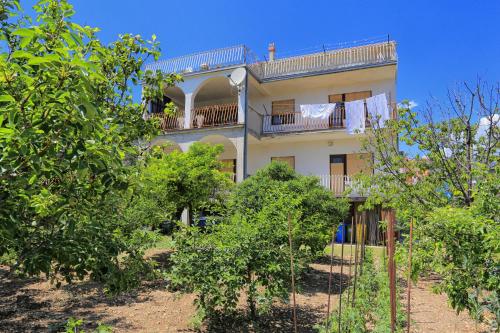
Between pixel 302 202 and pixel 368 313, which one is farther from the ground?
pixel 302 202

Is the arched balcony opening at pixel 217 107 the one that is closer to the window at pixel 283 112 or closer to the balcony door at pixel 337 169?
the window at pixel 283 112

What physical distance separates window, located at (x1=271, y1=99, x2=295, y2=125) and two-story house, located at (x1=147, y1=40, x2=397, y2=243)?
51 mm

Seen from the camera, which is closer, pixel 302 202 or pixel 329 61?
pixel 302 202

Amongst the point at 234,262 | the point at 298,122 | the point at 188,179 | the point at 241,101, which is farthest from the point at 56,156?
the point at 298,122

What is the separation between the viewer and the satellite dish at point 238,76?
1697 centimetres

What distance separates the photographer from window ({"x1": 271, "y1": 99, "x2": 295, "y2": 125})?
18.8m

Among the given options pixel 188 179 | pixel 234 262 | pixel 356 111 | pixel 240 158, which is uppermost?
pixel 356 111

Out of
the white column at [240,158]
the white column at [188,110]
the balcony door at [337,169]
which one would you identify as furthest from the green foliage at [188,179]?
the balcony door at [337,169]

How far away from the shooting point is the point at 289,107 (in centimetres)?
1927

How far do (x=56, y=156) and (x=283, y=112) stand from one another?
17.9 metres

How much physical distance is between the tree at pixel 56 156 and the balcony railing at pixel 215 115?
14.8 metres

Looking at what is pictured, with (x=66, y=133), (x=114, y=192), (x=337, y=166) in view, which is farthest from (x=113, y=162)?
(x=337, y=166)

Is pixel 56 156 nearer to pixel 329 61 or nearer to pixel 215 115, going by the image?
pixel 215 115

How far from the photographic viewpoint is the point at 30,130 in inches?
61.4
